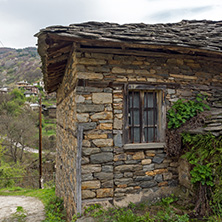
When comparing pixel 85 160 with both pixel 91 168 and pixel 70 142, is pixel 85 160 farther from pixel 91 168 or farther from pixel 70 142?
pixel 70 142

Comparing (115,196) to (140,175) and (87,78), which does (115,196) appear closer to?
(140,175)

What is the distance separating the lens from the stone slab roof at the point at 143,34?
3.02 meters

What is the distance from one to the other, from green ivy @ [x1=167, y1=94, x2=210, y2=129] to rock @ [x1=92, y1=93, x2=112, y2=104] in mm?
1324

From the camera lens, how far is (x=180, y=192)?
395 cm

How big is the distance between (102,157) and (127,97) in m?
1.25

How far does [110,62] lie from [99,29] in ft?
2.05

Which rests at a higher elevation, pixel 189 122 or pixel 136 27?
pixel 136 27

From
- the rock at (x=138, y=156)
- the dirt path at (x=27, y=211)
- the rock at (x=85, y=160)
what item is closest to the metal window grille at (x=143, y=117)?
the rock at (x=138, y=156)

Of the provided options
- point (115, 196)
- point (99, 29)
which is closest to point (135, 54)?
point (99, 29)

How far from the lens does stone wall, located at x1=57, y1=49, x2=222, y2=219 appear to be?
11.6 ft

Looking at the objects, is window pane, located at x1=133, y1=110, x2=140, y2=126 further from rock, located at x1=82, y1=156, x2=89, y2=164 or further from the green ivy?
rock, located at x1=82, y1=156, x2=89, y2=164

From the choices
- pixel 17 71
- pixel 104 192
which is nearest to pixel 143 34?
pixel 104 192

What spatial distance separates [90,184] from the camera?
351 centimetres

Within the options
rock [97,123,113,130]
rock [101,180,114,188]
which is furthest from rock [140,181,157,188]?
rock [97,123,113,130]
